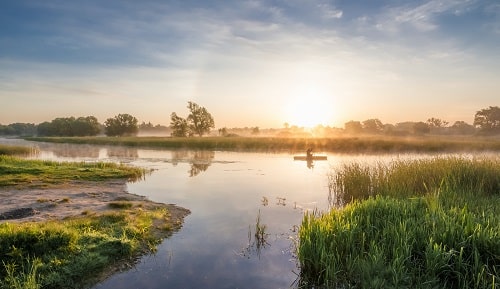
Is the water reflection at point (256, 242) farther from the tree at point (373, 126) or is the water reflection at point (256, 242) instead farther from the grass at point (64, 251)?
the tree at point (373, 126)

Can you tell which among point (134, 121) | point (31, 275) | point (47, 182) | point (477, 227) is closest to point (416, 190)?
point (477, 227)

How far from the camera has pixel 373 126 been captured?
170m

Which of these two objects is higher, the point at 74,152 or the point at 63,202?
the point at 74,152

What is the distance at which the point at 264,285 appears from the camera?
8.84 m

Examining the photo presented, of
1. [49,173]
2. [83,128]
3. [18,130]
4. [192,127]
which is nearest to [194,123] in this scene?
[192,127]

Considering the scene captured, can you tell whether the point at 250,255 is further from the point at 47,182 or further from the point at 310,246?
the point at 47,182

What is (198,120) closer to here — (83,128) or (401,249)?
(83,128)

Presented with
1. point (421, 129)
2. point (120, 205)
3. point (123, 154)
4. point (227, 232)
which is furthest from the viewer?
point (421, 129)

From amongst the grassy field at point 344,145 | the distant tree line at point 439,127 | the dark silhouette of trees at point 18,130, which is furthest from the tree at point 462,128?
the dark silhouette of trees at point 18,130

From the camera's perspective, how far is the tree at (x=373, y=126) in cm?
16862

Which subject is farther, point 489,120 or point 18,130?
point 18,130

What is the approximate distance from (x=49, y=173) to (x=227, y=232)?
18.5 m

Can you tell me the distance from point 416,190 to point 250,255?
1022 centimetres

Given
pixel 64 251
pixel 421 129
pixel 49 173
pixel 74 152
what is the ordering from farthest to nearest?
pixel 421 129, pixel 74 152, pixel 49 173, pixel 64 251
